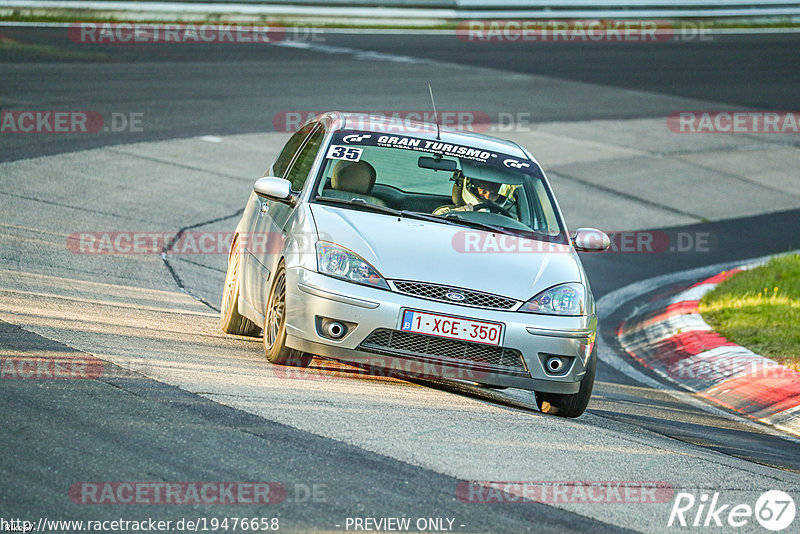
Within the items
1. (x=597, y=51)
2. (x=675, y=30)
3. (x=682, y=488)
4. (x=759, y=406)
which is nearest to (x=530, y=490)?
(x=682, y=488)

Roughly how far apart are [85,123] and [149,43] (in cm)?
778

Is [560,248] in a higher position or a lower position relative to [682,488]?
higher

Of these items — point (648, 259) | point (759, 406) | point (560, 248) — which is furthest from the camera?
point (648, 259)

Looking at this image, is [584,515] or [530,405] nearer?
[584,515]

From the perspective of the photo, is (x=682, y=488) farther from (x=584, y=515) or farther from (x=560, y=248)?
(x=560, y=248)

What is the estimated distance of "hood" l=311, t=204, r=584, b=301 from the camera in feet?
23.0

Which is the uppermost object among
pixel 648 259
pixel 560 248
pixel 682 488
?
pixel 560 248

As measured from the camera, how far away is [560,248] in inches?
308
